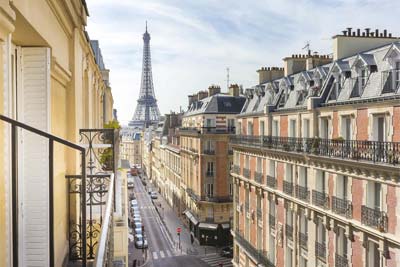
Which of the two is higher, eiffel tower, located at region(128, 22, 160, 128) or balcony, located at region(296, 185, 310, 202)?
eiffel tower, located at region(128, 22, 160, 128)

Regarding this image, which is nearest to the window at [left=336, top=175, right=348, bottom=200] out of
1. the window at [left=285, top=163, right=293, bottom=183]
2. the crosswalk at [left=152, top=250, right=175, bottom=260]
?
the window at [left=285, top=163, right=293, bottom=183]

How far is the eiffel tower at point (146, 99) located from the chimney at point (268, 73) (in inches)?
5014

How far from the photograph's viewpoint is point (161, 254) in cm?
4991

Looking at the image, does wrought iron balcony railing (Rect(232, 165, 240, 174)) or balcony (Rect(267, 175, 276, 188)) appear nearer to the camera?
balcony (Rect(267, 175, 276, 188))

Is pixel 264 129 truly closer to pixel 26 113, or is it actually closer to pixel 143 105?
pixel 26 113

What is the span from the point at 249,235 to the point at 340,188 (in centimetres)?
1440

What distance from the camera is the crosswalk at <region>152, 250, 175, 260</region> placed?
159ft

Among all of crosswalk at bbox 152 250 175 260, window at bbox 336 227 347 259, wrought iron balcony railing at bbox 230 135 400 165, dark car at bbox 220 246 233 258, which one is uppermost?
wrought iron balcony railing at bbox 230 135 400 165

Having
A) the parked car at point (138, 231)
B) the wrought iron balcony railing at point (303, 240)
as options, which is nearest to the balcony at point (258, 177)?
the wrought iron balcony railing at point (303, 240)

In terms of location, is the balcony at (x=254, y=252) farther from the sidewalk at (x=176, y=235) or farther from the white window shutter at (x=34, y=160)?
the white window shutter at (x=34, y=160)

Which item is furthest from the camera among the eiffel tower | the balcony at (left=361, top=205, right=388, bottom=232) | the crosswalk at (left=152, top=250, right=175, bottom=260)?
the eiffel tower

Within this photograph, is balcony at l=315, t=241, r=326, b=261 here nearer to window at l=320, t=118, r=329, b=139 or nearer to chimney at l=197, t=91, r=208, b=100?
window at l=320, t=118, r=329, b=139

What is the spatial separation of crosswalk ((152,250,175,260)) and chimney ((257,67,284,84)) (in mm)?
23469

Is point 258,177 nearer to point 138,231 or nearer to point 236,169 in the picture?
point 236,169
